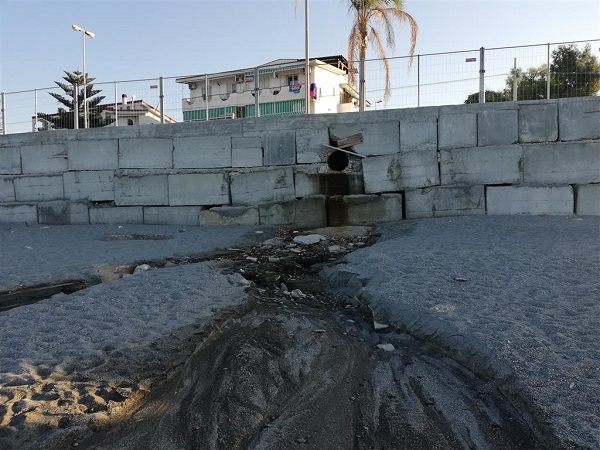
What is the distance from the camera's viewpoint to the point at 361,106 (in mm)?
12773

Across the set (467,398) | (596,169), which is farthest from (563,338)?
(596,169)

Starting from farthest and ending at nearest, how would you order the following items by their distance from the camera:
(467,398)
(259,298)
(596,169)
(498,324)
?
(596,169), (259,298), (498,324), (467,398)

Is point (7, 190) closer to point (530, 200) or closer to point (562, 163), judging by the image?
point (530, 200)

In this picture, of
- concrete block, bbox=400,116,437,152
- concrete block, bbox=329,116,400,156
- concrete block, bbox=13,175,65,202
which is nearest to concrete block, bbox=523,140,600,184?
concrete block, bbox=400,116,437,152

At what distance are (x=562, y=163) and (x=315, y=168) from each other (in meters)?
5.84

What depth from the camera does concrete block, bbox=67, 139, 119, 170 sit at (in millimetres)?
13586

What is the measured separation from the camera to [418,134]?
11.8m

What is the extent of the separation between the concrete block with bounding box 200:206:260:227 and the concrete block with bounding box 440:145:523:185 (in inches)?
193

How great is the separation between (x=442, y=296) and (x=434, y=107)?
7.26 m

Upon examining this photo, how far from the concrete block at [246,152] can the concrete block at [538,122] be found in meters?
6.49

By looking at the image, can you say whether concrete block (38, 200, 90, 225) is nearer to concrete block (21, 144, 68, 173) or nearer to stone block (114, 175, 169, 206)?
concrete block (21, 144, 68, 173)

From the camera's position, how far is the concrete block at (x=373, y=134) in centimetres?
1199

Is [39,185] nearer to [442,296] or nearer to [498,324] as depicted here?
[442,296]

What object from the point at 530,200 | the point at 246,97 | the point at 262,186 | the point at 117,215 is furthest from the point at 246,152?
the point at 530,200
